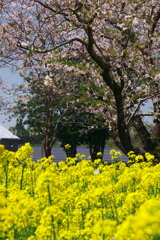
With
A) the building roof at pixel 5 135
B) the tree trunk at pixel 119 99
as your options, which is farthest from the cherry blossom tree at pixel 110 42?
the building roof at pixel 5 135

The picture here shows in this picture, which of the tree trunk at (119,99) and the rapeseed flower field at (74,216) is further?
the tree trunk at (119,99)

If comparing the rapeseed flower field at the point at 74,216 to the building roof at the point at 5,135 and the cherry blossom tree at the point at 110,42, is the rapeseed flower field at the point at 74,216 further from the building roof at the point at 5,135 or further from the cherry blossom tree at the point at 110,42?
the building roof at the point at 5,135

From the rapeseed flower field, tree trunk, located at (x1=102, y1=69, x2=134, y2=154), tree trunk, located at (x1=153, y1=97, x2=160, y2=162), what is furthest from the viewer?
tree trunk, located at (x1=153, y1=97, x2=160, y2=162)

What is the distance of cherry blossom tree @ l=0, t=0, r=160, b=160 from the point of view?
11000mm

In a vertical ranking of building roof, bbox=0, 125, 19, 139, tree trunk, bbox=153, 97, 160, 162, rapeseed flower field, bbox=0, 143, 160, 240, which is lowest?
rapeseed flower field, bbox=0, 143, 160, 240

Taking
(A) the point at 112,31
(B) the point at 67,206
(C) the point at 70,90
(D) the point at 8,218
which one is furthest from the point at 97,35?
(D) the point at 8,218

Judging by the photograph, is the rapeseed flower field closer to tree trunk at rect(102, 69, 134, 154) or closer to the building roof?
tree trunk at rect(102, 69, 134, 154)

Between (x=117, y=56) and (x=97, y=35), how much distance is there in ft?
6.50

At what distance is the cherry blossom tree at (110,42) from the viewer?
1100 centimetres

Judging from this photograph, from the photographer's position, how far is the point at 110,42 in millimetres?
14672

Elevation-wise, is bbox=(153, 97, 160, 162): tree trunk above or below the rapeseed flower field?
above

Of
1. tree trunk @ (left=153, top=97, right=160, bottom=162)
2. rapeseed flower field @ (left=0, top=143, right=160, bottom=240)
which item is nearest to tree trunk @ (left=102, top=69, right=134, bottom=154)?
tree trunk @ (left=153, top=97, right=160, bottom=162)

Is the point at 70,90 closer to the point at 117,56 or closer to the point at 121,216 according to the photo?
the point at 117,56

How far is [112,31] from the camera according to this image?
12.6 m
